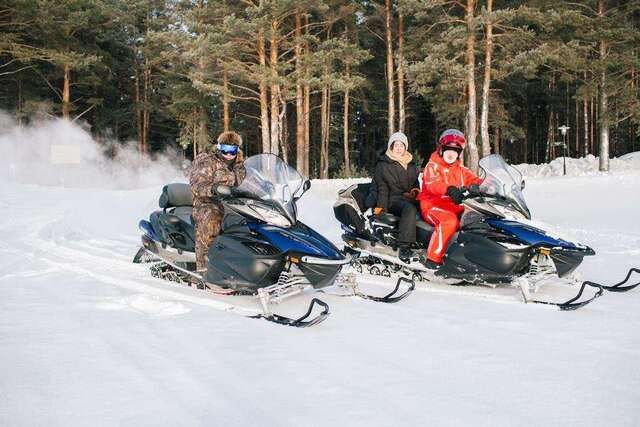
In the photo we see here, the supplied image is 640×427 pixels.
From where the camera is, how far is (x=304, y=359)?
11.2 feet

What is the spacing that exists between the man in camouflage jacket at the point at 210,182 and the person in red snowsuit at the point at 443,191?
194 centimetres

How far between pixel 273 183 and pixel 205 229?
84cm

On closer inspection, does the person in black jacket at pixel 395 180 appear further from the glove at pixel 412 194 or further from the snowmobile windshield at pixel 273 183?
the snowmobile windshield at pixel 273 183

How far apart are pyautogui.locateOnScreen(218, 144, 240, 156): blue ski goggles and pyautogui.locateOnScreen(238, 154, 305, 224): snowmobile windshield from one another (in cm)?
29

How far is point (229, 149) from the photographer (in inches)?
206

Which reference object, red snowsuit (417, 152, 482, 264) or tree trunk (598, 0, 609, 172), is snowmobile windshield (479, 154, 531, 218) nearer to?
red snowsuit (417, 152, 482, 264)

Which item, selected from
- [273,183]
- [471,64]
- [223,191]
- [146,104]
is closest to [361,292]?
[273,183]

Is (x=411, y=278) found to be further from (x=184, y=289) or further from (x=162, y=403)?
(x=162, y=403)

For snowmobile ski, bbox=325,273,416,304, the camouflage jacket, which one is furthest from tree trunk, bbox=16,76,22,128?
snowmobile ski, bbox=325,273,416,304

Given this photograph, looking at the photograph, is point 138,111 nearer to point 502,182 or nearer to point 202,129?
point 202,129

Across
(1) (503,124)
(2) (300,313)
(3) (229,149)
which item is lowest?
(2) (300,313)

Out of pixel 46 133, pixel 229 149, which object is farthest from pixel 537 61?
pixel 46 133

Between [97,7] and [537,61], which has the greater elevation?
[97,7]

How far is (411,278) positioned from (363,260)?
82 cm
